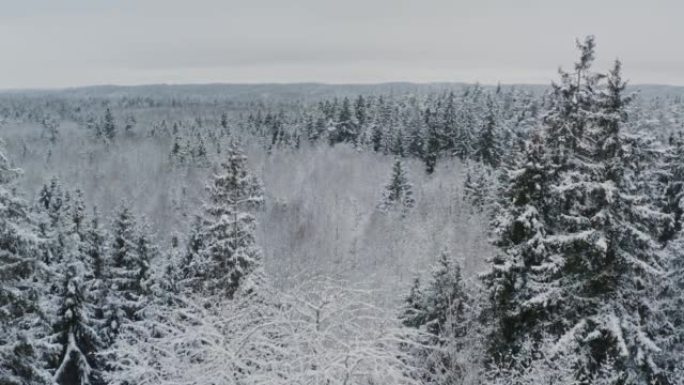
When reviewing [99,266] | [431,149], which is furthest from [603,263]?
[431,149]

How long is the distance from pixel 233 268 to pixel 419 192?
68.3m

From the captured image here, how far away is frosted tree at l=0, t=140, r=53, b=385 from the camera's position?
15266mm

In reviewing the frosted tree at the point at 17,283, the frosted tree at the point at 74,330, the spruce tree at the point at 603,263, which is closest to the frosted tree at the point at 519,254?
the spruce tree at the point at 603,263

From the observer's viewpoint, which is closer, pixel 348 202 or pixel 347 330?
pixel 347 330

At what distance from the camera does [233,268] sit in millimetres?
24625

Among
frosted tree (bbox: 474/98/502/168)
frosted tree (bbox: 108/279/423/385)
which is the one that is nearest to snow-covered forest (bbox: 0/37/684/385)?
frosted tree (bbox: 108/279/423/385)

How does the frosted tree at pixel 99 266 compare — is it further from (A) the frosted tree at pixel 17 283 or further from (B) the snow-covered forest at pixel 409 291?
(A) the frosted tree at pixel 17 283

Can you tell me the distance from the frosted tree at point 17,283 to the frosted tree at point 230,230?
28.5 feet

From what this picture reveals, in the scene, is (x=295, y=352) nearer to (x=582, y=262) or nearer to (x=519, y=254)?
(x=582, y=262)

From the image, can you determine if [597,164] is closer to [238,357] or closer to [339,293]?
[339,293]

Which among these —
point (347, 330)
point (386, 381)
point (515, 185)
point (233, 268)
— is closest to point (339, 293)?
point (347, 330)

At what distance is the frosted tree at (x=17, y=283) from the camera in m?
15.3

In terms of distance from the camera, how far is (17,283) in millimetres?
15844

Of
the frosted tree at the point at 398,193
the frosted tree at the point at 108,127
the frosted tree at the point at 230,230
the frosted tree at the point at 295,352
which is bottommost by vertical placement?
the frosted tree at the point at 398,193
